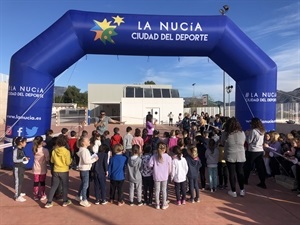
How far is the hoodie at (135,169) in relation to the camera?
5.28m

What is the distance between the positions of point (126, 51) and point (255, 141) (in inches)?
172

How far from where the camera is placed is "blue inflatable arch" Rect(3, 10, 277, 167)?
7.52 metres

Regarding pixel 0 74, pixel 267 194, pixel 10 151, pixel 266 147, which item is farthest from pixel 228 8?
pixel 0 74

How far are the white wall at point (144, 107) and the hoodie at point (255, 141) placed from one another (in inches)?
882

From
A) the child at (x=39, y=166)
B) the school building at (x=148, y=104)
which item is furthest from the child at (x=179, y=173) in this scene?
the school building at (x=148, y=104)

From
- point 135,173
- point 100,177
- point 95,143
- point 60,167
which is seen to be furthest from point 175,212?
point 95,143

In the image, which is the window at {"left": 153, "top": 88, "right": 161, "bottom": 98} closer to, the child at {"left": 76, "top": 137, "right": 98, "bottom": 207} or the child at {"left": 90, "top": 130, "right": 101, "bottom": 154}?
the child at {"left": 90, "top": 130, "right": 101, "bottom": 154}

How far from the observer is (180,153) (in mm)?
5383

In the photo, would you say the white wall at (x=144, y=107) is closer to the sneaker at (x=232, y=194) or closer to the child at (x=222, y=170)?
the child at (x=222, y=170)

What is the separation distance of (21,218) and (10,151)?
3512 millimetres

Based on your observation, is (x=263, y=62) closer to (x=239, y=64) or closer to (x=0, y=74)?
(x=239, y=64)

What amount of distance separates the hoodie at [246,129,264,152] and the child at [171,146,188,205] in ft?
6.48

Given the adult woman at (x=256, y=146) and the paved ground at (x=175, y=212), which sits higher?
the adult woman at (x=256, y=146)

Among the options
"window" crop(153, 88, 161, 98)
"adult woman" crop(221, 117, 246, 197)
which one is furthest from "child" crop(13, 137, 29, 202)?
"window" crop(153, 88, 161, 98)
